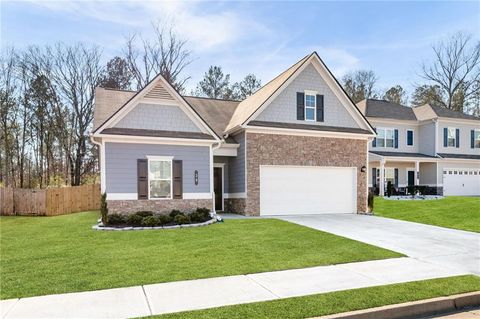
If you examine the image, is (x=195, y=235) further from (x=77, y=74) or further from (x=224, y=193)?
(x=77, y=74)

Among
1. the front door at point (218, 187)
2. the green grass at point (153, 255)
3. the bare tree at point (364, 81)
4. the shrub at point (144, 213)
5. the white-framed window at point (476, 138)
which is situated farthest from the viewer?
the bare tree at point (364, 81)

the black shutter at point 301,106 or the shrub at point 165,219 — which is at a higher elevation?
the black shutter at point 301,106

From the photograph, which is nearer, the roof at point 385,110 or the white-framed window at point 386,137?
the white-framed window at point 386,137

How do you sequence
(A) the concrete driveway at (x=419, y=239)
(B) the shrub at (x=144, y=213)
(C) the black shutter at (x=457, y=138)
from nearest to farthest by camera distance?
(A) the concrete driveway at (x=419, y=239), (B) the shrub at (x=144, y=213), (C) the black shutter at (x=457, y=138)

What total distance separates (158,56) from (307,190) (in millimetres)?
21184

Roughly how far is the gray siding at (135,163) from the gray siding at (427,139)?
20254 mm

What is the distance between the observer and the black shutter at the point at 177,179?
44.4ft

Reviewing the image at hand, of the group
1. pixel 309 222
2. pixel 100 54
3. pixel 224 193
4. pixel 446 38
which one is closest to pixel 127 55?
pixel 100 54

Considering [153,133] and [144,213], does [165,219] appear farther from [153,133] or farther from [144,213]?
[153,133]

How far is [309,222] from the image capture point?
1272cm

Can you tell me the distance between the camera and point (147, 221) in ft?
37.8

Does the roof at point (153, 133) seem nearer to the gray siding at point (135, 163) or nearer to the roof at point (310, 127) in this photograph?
the gray siding at point (135, 163)

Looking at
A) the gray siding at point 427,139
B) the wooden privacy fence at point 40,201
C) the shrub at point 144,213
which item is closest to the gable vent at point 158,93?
the shrub at point 144,213

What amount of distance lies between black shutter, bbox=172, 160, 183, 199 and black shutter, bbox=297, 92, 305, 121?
6.22 meters
